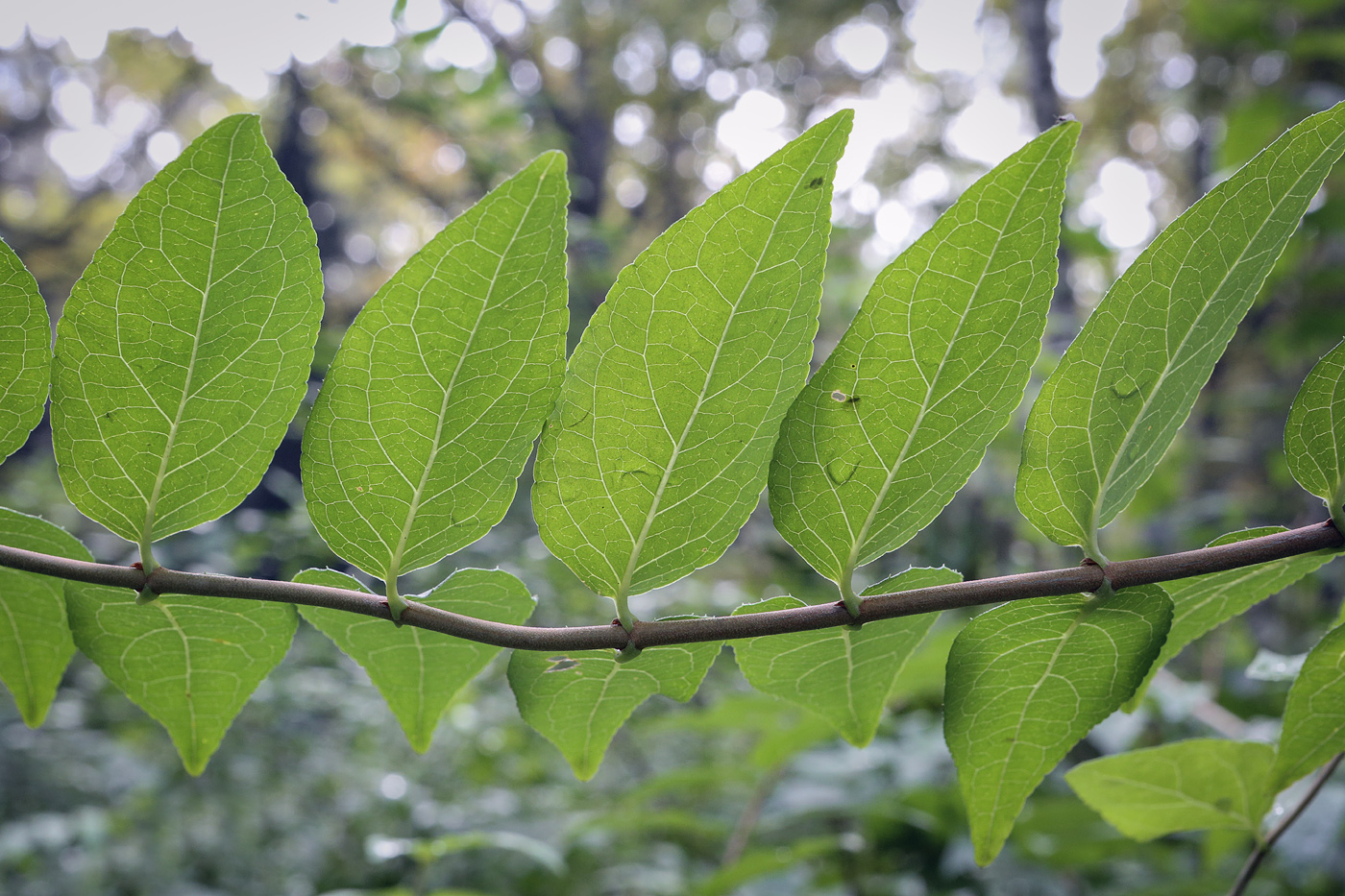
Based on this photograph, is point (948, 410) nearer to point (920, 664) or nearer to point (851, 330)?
point (851, 330)

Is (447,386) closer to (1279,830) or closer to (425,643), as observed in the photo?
(425,643)

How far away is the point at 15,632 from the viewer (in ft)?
1.83

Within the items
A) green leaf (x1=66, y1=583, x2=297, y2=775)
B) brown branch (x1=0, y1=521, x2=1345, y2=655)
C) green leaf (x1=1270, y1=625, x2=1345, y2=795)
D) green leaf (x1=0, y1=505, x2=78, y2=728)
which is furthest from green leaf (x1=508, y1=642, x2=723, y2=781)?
green leaf (x1=1270, y1=625, x2=1345, y2=795)

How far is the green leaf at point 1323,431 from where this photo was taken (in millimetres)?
482

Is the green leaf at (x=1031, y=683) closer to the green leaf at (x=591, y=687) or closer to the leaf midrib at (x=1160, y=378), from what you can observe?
the leaf midrib at (x=1160, y=378)

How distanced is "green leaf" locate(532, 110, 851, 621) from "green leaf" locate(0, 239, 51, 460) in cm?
30

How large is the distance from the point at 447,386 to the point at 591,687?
230 mm

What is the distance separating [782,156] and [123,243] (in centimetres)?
35

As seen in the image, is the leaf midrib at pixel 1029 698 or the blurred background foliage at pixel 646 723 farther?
the blurred background foliage at pixel 646 723

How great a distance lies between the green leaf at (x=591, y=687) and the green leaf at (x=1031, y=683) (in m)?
0.17

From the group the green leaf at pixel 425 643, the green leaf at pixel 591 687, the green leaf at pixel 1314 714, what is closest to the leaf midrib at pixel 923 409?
the green leaf at pixel 591 687

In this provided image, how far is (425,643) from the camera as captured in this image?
0.54 metres

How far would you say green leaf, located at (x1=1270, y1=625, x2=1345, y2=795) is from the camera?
0.53 meters

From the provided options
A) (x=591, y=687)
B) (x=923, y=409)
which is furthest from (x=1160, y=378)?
(x=591, y=687)
